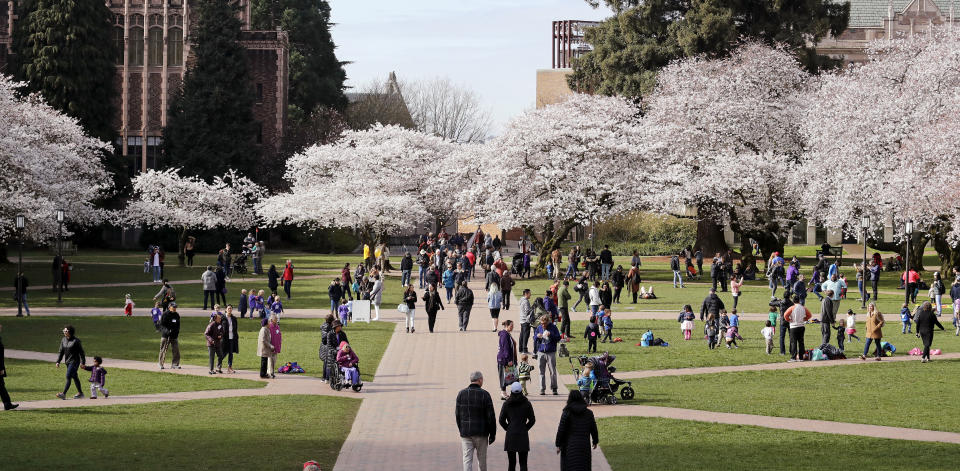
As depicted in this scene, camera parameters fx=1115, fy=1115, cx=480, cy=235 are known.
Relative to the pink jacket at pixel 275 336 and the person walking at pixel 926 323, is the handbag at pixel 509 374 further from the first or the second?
the person walking at pixel 926 323

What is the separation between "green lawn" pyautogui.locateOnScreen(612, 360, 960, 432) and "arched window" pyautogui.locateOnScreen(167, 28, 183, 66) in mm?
74059

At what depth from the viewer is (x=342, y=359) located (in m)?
21.7

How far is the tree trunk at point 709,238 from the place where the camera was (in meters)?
66.0

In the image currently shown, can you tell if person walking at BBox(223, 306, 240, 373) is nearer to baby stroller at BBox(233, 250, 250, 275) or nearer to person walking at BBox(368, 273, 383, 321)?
person walking at BBox(368, 273, 383, 321)

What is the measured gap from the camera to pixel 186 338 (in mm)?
30062

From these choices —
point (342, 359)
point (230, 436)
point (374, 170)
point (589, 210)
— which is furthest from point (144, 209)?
point (230, 436)

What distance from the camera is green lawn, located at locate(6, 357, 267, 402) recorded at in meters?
21.2

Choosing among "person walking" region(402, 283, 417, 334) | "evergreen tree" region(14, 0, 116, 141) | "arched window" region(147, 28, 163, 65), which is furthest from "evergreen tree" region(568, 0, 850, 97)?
"arched window" region(147, 28, 163, 65)

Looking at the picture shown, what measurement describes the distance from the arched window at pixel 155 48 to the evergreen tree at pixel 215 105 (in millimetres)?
11404

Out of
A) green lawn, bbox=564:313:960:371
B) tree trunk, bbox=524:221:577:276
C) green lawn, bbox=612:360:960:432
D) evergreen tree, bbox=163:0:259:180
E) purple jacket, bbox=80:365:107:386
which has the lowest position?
green lawn, bbox=612:360:960:432

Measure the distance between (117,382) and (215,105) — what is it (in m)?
57.5

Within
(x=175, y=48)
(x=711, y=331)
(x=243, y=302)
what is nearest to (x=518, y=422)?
(x=711, y=331)

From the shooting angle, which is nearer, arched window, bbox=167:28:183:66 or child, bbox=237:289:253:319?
child, bbox=237:289:253:319

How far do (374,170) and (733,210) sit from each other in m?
20.4
